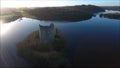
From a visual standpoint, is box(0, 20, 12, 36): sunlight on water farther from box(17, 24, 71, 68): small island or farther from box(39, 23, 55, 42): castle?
box(39, 23, 55, 42): castle

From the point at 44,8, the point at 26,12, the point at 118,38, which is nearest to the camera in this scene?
the point at 118,38

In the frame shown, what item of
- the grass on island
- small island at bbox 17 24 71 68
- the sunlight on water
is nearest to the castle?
small island at bbox 17 24 71 68

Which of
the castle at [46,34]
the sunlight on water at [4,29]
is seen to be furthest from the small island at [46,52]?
the sunlight on water at [4,29]

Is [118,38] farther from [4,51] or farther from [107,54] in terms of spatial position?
[4,51]

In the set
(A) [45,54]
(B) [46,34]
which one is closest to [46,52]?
(A) [45,54]

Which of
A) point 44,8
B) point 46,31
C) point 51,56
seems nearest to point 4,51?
point 46,31

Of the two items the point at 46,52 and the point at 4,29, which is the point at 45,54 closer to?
the point at 46,52

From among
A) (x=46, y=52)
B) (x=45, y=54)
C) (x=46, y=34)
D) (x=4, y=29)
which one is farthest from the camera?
(x=4, y=29)
